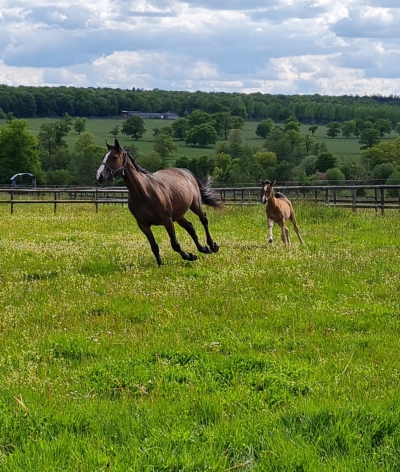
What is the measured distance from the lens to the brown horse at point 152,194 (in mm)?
11148

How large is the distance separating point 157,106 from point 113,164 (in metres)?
174

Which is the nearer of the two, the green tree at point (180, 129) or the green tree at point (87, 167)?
the green tree at point (87, 167)

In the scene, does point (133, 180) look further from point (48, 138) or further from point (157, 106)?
point (157, 106)

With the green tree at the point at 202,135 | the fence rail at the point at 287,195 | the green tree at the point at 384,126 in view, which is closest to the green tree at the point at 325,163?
the fence rail at the point at 287,195

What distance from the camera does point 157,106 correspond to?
181 meters

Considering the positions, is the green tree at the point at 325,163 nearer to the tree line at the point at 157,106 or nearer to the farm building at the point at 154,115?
the tree line at the point at 157,106

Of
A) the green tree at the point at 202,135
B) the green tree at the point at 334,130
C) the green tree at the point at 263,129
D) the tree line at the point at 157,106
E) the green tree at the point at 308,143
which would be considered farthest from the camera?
the tree line at the point at 157,106

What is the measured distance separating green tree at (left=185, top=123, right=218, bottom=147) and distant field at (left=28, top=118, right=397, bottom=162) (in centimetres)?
200

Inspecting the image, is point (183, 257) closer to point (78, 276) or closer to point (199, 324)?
point (78, 276)

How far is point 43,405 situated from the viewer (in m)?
4.60

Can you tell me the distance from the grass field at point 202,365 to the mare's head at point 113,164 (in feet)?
5.26

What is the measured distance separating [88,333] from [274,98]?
19511cm

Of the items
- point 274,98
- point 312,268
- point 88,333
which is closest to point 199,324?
point 88,333

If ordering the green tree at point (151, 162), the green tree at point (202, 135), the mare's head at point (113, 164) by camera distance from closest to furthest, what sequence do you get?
the mare's head at point (113, 164), the green tree at point (151, 162), the green tree at point (202, 135)
